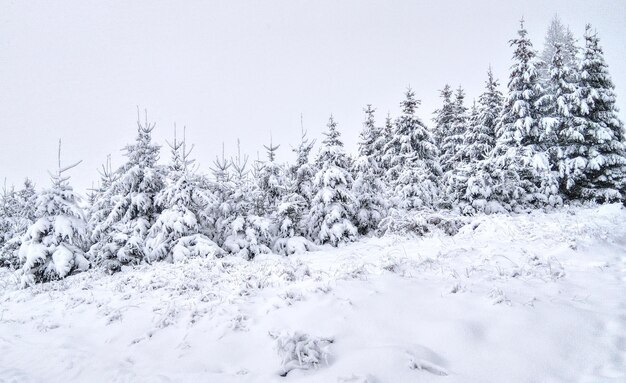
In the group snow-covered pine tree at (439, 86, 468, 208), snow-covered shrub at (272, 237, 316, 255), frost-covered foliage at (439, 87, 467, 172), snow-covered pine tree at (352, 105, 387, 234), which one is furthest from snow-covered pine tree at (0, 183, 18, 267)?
frost-covered foliage at (439, 87, 467, 172)

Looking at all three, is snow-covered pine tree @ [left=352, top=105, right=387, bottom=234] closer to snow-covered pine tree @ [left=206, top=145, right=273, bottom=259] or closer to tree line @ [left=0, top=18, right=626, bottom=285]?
tree line @ [left=0, top=18, right=626, bottom=285]

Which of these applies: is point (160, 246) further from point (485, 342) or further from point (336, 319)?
point (485, 342)

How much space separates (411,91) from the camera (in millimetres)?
24500

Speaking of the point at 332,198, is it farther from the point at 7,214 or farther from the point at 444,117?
the point at 7,214


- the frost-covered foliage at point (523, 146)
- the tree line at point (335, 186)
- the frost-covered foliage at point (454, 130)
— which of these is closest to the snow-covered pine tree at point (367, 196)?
the tree line at point (335, 186)

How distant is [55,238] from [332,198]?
1229 cm

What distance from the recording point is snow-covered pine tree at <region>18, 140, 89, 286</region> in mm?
13023

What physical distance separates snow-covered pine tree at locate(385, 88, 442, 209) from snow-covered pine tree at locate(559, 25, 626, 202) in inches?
320

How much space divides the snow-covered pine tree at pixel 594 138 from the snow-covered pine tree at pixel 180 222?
71.8 ft

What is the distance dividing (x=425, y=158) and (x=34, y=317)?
2375cm

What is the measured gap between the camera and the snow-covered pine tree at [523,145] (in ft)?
66.9

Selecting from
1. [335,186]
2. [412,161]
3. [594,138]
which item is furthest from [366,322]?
[594,138]

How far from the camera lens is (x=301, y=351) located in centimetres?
504

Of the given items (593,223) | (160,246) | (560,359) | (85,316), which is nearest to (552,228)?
(593,223)
